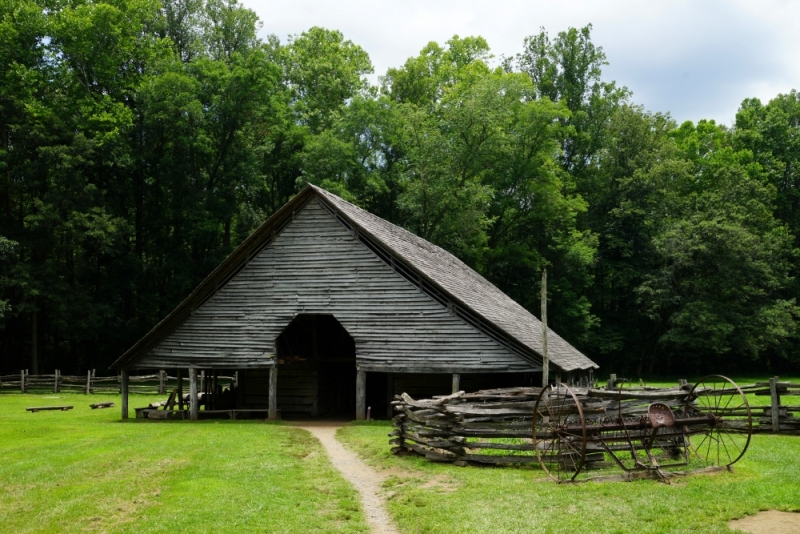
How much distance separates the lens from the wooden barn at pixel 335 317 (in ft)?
77.3

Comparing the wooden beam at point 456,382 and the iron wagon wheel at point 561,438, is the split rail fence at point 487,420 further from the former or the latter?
the wooden beam at point 456,382

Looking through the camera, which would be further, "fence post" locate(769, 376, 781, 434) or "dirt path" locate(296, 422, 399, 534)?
"fence post" locate(769, 376, 781, 434)

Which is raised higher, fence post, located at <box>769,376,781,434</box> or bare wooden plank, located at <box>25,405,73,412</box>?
fence post, located at <box>769,376,781,434</box>

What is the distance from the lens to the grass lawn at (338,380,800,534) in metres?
9.82

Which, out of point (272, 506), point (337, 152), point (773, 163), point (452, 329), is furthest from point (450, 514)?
point (773, 163)

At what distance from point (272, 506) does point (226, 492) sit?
146cm

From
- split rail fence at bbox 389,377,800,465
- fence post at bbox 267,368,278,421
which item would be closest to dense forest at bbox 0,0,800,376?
fence post at bbox 267,368,278,421

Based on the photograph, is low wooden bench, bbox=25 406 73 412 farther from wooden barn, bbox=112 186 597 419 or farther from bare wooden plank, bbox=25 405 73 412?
wooden barn, bbox=112 186 597 419

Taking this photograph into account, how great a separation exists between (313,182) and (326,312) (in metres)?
26.3

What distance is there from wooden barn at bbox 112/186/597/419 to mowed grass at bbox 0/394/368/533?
3.87m

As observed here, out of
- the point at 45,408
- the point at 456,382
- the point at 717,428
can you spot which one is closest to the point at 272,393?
the point at 456,382

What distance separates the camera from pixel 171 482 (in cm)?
1363

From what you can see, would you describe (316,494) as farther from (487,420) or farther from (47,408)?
(47,408)

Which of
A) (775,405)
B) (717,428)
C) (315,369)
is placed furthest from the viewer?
(315,369)
